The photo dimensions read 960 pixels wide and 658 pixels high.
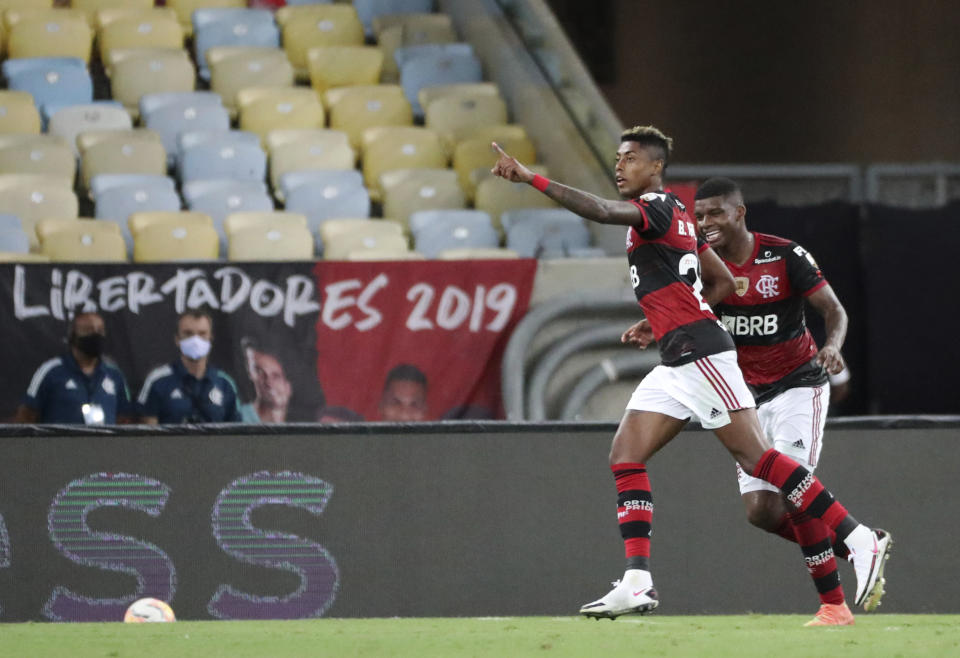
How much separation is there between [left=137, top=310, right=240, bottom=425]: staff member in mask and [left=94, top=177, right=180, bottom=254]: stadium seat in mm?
2169

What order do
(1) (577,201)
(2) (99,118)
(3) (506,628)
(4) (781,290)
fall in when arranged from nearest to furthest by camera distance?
(1) (577,201)
(3) (506,628)
(4) (781,290)
(2) (99,118)

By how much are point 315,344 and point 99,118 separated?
3.53 m

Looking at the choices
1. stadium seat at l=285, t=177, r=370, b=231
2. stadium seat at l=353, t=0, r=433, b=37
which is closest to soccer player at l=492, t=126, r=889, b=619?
stadium seat at l=285, t=177, r=370, b=231

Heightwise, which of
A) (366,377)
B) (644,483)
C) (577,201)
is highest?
(577,201)

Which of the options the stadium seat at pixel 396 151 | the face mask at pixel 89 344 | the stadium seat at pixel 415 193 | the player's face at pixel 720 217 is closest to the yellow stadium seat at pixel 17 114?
the stadium seat at pixel 396 151

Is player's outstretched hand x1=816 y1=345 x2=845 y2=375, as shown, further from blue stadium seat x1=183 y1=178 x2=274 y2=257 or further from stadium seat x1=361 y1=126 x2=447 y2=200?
stadium seat x1=361 y1=126 x2=447 y2=200

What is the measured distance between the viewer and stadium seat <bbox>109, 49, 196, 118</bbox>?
1261cm

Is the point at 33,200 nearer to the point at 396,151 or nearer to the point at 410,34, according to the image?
the point at 396,151

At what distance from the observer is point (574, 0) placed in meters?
16.2

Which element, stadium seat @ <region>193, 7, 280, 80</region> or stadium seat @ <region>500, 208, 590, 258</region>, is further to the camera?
stadium seat @ <region>193, 7, 280, 80</region>

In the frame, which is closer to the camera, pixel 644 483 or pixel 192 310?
pixel 644 483

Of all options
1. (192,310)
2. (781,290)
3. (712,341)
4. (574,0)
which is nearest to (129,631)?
(712,341)

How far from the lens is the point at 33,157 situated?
450 inches

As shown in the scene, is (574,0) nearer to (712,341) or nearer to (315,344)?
(315,344)
